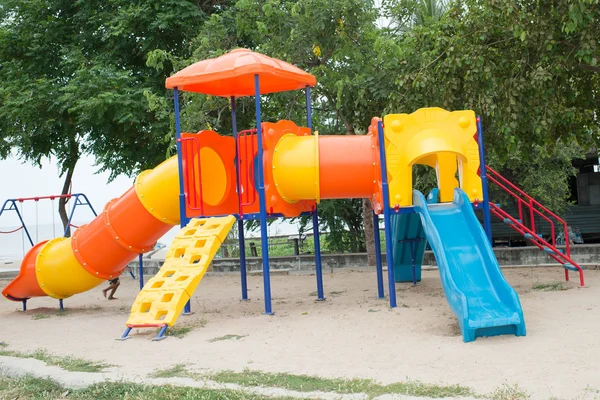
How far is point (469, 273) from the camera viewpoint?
8.51 m

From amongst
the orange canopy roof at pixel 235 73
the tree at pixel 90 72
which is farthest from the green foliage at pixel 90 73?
the orange canopy roof at pixel 235 73

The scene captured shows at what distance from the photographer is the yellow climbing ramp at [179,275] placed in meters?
9.13

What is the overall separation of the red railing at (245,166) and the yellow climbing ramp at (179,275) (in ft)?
2.65

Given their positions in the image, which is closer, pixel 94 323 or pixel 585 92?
pixel 94 323

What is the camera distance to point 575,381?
5.59 meters

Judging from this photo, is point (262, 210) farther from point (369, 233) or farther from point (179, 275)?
point (369, 233)

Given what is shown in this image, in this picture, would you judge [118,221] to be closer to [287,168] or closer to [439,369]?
[287,168]

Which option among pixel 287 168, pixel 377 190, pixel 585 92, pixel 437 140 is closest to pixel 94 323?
pixel 287 168

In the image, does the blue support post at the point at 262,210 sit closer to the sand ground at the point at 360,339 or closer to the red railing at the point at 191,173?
the sand ground at the point at 360,339

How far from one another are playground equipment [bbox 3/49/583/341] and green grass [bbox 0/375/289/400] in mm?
2475

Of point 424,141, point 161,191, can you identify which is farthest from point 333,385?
point 161,191

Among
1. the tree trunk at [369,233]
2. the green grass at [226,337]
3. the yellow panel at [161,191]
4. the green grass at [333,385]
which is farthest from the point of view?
the tree trunk at [369,233]

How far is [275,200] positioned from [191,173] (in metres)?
1.36

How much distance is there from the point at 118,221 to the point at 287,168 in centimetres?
306
